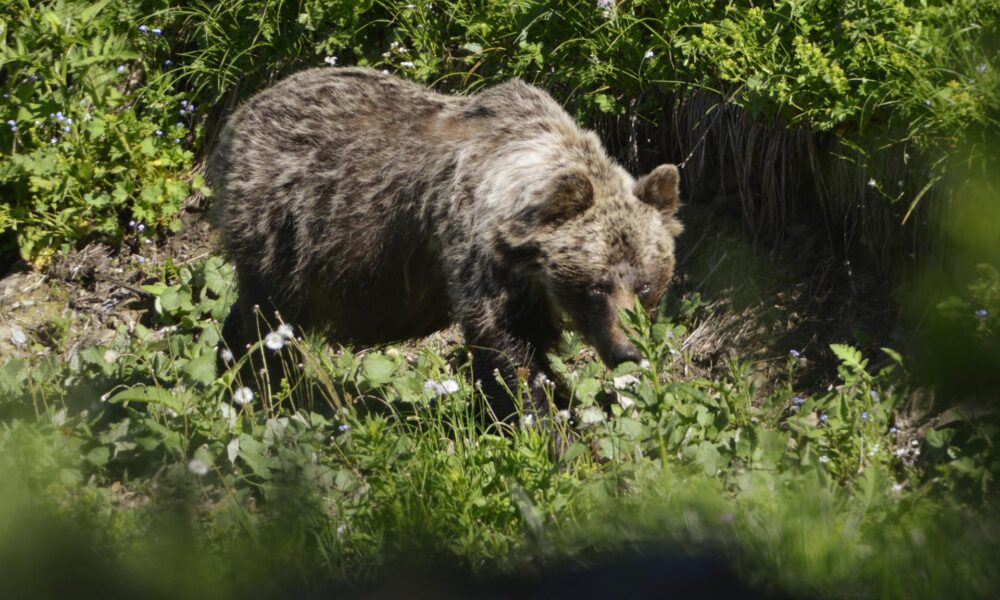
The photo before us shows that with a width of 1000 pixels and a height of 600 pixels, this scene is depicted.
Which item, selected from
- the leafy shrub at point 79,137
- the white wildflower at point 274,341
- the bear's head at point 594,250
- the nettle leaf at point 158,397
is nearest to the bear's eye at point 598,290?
the bear's head at point 594,250

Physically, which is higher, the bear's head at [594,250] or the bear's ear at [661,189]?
the bear's ear at [661,189]

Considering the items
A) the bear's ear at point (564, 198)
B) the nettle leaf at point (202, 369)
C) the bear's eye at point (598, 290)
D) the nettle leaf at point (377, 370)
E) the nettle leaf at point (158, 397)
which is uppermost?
the bear's ear at point (564, 198)

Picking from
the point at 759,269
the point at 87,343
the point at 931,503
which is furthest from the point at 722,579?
the point at 87,343

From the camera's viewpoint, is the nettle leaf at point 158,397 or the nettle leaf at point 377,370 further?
the nettle leaf at point 377,370

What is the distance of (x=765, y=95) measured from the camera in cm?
548

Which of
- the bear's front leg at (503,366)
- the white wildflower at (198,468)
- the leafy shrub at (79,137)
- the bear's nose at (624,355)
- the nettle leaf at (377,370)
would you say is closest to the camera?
the white wildflower at (198,468)

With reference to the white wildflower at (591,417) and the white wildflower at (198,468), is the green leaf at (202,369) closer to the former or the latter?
the white wildflower at (198,468)

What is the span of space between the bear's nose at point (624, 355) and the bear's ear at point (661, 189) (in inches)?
29.8

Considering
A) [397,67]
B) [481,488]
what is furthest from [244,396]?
[397,67]

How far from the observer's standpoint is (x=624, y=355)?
495cm

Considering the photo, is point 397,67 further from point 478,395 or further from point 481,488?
point 481,488

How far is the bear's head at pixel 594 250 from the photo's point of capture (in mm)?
5059

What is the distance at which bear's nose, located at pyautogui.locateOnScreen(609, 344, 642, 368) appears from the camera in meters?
4.93

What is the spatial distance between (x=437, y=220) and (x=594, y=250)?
0.76 metres
